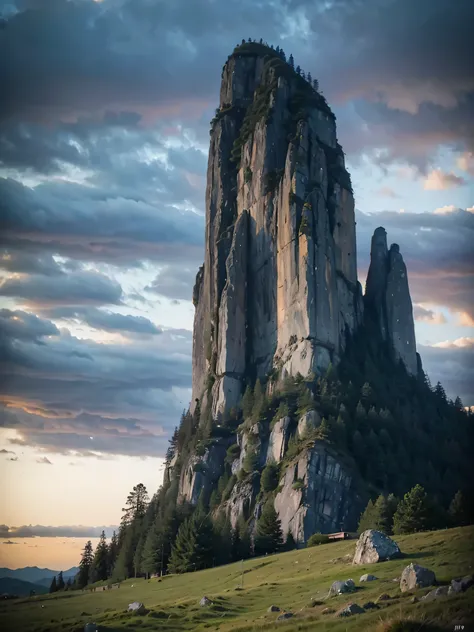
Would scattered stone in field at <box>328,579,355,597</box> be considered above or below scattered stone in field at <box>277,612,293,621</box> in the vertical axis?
above

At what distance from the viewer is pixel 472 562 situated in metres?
106

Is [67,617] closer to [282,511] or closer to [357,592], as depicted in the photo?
[357,592]

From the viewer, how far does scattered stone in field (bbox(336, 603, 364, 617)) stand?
84.8 metres

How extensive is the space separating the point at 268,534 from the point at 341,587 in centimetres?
7504

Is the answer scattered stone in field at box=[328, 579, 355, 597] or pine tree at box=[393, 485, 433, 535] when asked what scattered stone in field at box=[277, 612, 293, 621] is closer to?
scattered stone in field at box=[328, 579, 355, 597]

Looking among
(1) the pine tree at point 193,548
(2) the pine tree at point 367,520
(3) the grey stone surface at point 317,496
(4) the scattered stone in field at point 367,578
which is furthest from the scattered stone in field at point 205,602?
(3) the grey stone surface at point 317,496

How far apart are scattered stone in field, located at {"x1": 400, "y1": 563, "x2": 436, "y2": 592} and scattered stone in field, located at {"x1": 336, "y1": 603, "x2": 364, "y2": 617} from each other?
10188 mm

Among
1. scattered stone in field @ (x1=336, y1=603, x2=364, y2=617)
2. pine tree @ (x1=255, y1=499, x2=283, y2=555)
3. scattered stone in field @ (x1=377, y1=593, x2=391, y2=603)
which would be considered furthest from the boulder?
pine tree @ (x1=255, y1=499, x2=283, y2=555)

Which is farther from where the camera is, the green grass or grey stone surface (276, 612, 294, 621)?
grey stone surface (276, 612, 294, 621)

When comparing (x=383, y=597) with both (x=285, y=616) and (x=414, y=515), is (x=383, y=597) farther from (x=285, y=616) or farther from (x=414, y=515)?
(x=414, y=515)

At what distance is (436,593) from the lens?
283ft

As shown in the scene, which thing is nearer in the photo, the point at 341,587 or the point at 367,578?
the point at 341,587

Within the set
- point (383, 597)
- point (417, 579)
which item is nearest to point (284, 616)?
point (383, 597)

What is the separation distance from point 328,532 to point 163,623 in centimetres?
8741
